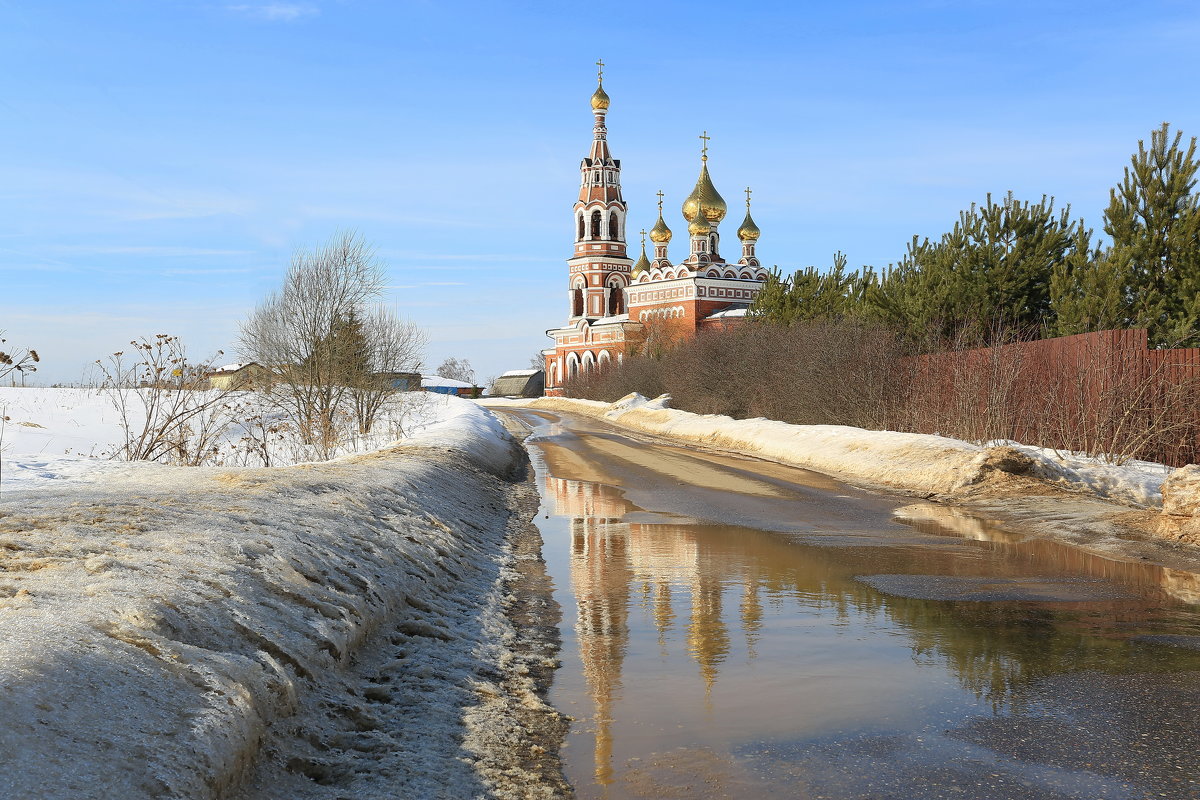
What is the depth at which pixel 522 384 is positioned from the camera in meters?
116

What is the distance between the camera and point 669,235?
97.8 m

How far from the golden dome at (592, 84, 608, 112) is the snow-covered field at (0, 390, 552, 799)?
302 ft

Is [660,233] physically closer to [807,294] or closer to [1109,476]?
[807,294]

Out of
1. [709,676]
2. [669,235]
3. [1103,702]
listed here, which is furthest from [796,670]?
[669,235]

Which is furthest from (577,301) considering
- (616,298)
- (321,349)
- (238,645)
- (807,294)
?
(238,645)

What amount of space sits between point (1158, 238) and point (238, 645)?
1963 cm

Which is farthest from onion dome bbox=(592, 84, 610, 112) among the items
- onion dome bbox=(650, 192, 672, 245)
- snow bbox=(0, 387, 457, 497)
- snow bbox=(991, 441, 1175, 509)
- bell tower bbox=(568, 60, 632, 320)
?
snow bbox=(991, 441, 1175, 509)

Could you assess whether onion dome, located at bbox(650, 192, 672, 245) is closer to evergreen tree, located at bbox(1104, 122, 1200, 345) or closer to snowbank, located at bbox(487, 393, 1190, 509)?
snowbank, located at bbox(487, 393, 1190, 509)

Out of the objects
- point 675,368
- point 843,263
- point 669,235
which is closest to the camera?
point 843,263

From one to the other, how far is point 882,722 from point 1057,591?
166 inches

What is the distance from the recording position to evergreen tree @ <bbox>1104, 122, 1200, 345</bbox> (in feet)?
60.9

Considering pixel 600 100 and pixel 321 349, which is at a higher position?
pixel 600 100

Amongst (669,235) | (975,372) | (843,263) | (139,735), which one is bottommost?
(139,735)

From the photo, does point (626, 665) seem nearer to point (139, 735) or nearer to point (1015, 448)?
point (139, 735)
